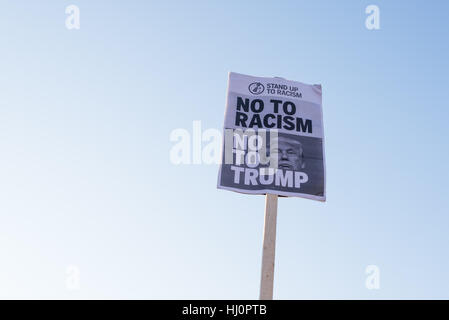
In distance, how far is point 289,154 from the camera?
999cm

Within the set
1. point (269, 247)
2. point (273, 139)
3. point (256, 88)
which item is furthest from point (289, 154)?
point (269, 247)

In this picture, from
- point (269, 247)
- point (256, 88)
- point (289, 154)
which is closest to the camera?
point (269, 247)

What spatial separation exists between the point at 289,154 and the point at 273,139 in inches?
16.4

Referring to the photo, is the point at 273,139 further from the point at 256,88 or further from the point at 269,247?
the point at 269,247

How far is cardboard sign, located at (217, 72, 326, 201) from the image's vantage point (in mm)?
9680

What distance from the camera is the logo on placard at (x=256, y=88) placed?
34.6 feet

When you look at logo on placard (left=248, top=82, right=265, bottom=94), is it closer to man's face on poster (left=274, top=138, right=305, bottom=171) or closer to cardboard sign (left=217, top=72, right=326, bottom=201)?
cardboard sign (left=217, top=72, right=326, bottom=201)

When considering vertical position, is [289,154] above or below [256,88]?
below

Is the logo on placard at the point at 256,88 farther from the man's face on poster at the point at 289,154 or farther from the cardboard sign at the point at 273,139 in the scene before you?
the man's face on poster at the point at 289,154
